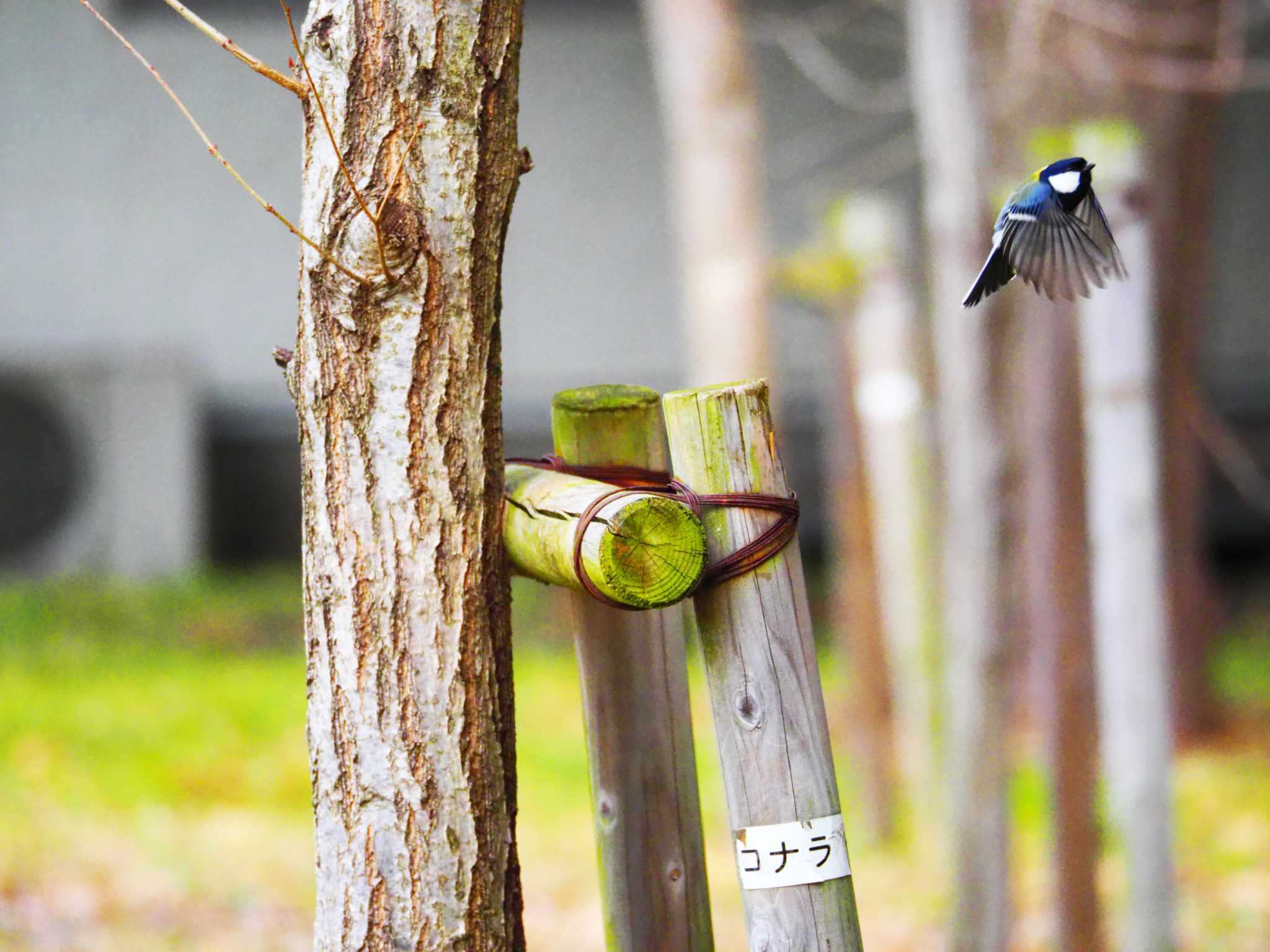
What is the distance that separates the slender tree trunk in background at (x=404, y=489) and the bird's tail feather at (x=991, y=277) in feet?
1.96

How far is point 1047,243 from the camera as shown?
4.21 ft

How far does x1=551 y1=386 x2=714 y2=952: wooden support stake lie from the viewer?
1745mm

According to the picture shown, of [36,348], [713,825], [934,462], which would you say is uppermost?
[36,348]

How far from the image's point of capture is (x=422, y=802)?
152 cm

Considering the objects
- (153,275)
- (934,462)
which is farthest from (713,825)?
(153,275)

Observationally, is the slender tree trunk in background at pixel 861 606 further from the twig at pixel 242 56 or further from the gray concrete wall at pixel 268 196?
the gray concrete wall at pixel 268 196

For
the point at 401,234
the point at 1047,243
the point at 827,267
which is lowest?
the point at 1047,243

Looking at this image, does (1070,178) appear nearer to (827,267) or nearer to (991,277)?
(991,277)

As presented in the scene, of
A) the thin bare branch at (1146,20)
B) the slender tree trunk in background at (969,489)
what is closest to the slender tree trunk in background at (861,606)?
the thin bare branch at (1146,20)

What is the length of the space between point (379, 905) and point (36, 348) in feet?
25.6

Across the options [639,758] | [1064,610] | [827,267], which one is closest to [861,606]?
[827,267]

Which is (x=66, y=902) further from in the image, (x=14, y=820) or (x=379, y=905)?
(x=379, y=905)

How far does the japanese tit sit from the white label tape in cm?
61

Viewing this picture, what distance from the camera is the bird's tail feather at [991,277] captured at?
3.96 feet
